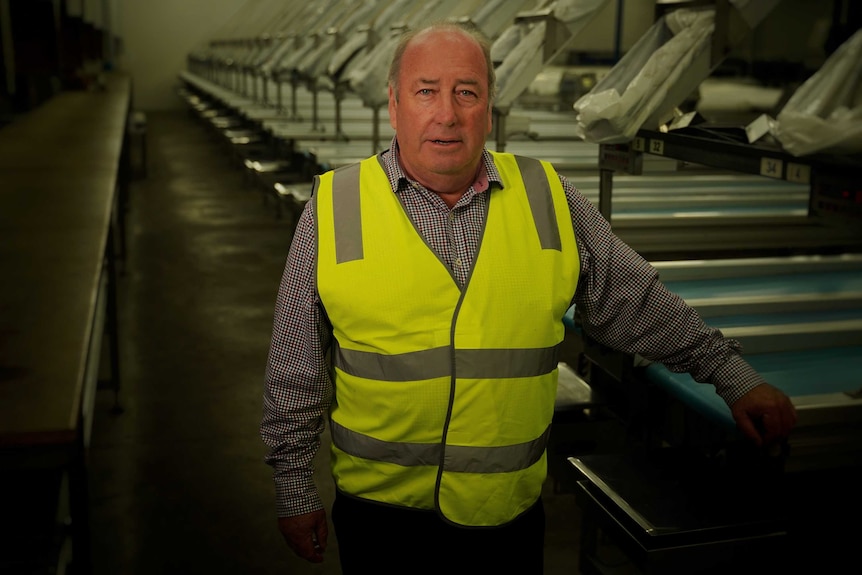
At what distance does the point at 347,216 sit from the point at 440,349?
30 centimetres

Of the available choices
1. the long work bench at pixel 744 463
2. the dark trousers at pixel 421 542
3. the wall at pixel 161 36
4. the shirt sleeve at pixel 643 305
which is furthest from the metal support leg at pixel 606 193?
the wall at pixel 161 36

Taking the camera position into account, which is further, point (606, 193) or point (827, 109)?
point (606, 193)

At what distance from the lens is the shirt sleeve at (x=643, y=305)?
1746 mm

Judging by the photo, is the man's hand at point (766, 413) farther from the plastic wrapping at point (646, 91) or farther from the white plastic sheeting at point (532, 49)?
the white plastic sheeting at point (532, 49)

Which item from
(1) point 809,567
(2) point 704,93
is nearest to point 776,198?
(1) point 809,567

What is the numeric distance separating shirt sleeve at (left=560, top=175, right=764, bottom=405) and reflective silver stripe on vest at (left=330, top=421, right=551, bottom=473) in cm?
33

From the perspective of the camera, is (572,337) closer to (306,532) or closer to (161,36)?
(306,532)

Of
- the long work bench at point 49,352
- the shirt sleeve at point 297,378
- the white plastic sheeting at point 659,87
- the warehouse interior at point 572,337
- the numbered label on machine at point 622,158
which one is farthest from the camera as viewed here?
the numbered label on machine at point 622,158

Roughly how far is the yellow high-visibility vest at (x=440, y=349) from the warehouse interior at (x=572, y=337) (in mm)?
370

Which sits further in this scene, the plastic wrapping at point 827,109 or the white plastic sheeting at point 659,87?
the white plastic sheeting at point 659,87

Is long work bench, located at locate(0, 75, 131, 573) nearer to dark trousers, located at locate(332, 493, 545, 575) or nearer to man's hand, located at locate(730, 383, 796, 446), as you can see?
dark trousers, located at locate(332, 493, 545, 575)

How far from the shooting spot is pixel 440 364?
1.57 meters

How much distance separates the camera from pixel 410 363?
5.15ft

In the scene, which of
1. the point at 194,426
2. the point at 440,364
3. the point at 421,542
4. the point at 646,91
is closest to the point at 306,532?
the point at 421,542
